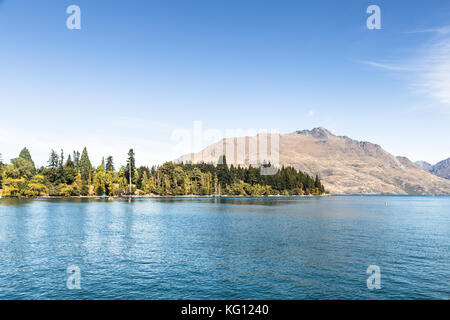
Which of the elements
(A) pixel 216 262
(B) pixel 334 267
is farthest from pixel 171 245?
(B) pixel 334 267

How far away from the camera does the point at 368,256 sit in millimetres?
54031

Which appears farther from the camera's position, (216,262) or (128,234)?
(128,234)

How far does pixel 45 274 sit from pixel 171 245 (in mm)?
24874

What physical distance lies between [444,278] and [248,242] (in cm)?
3614

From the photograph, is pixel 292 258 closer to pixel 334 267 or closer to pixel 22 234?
pixel 334 267

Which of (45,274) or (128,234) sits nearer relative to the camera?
(45,274)

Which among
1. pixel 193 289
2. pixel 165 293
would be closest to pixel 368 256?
pixel 193 289
